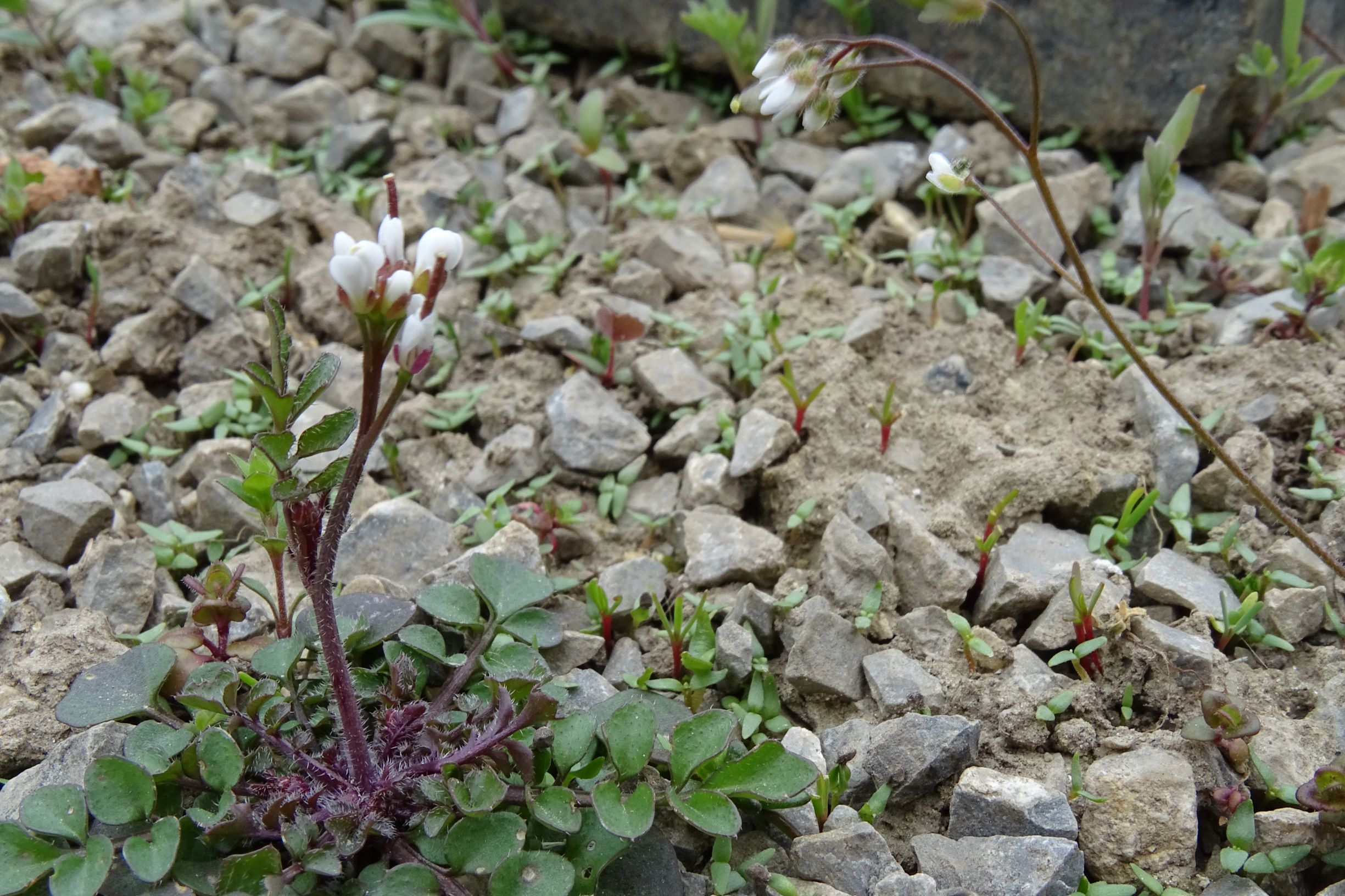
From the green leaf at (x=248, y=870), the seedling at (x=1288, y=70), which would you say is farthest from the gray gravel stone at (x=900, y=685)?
the seedling at (x=1288, y=70)

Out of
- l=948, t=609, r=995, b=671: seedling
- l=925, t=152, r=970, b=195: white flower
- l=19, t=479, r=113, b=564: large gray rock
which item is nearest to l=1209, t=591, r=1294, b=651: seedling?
l=948, t=609, r=995, b=671: seedling

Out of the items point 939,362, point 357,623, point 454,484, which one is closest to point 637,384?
point 454,484

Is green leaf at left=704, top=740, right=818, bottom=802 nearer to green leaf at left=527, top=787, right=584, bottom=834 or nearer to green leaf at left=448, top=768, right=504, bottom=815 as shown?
green leaf at left=527, top=787, right=584, bottom=834

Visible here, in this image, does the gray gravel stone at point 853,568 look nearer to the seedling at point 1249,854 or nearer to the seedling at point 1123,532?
the seedling at point 1123,532

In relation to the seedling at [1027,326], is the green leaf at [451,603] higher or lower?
lower

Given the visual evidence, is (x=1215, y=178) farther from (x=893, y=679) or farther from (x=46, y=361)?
(x=46, y=361)
